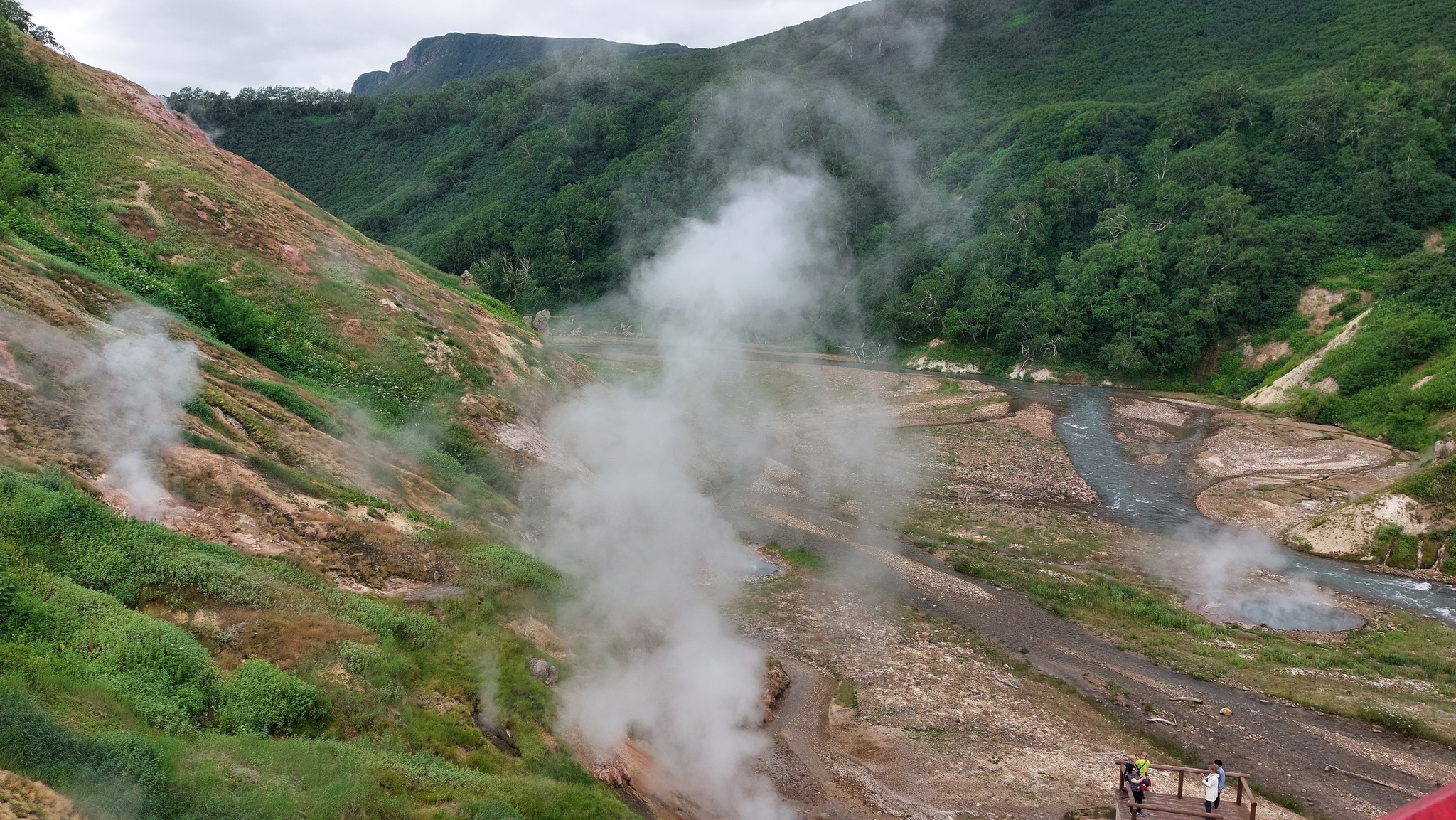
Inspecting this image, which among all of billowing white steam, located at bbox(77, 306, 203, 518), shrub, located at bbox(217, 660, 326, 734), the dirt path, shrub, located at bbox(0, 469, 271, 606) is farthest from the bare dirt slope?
the dirt path

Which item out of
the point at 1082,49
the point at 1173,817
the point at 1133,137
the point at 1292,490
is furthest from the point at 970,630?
the point at 1082,49

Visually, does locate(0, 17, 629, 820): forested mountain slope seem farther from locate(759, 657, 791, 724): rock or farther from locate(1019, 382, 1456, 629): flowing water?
locate(1019, 382, 1456, 629): flowing water

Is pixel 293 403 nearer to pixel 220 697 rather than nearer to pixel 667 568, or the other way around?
pixel 220 697

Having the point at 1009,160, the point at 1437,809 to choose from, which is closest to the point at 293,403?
the point at 1437,809

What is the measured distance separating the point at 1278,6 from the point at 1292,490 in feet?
281

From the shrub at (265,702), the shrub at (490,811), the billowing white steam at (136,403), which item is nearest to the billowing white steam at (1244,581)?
the shrub at (490,811)

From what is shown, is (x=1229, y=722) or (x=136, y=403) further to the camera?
(x=1229, y=722)

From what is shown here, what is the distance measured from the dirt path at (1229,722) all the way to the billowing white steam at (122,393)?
17709 millimetres

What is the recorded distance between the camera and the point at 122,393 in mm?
13211

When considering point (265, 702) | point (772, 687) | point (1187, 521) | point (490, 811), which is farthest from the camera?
point (1187, 521)

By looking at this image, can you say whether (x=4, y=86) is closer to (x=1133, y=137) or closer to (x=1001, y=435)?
(x=1001, y=435)

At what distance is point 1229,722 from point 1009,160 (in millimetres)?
68914

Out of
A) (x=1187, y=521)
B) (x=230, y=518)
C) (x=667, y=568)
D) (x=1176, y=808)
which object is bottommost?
(x=1187, y=521)

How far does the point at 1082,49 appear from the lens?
100375 mm
